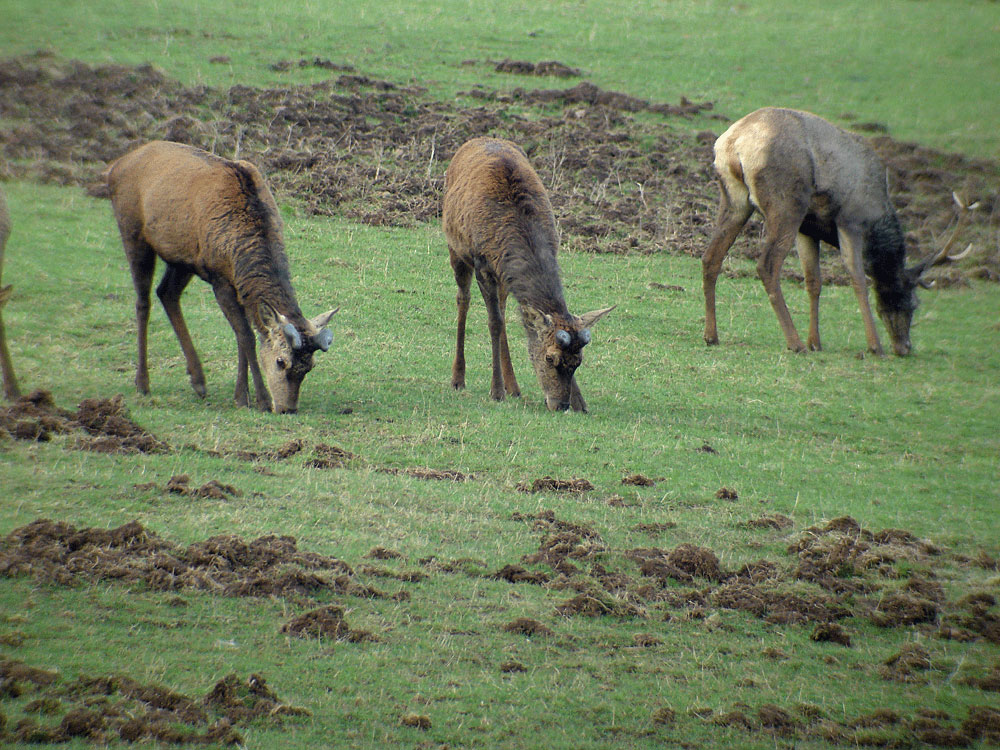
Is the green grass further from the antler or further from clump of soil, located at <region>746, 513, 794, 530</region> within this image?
clump of soil, located at <region>746, 513, 794, 530</region>

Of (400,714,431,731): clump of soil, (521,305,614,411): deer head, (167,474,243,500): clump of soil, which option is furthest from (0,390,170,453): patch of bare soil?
(400,714,431,731): clump of soil

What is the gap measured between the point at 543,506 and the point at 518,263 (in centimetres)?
335

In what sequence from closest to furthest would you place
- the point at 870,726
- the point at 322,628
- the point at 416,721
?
the point at 416,721 < the point at 870,726 < the point at 322,628

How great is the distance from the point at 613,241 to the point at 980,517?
11213 mm

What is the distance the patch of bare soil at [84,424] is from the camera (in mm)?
8047

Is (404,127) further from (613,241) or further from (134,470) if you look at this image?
(134,470)

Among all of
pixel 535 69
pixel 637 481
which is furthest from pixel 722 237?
pixel 535 69

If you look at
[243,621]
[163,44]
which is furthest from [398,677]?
[163,44]

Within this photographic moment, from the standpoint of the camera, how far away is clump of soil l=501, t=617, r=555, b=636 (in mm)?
5488

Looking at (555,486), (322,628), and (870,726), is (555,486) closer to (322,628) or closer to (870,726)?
(322,628)

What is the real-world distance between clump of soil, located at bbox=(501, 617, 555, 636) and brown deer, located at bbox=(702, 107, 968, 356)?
30.5 feet

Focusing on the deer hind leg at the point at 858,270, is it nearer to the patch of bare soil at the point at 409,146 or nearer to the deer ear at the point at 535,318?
the patch of bare soil at the point at 409,146

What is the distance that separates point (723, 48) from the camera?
29.2 m

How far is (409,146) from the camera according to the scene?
2119 centimetres
